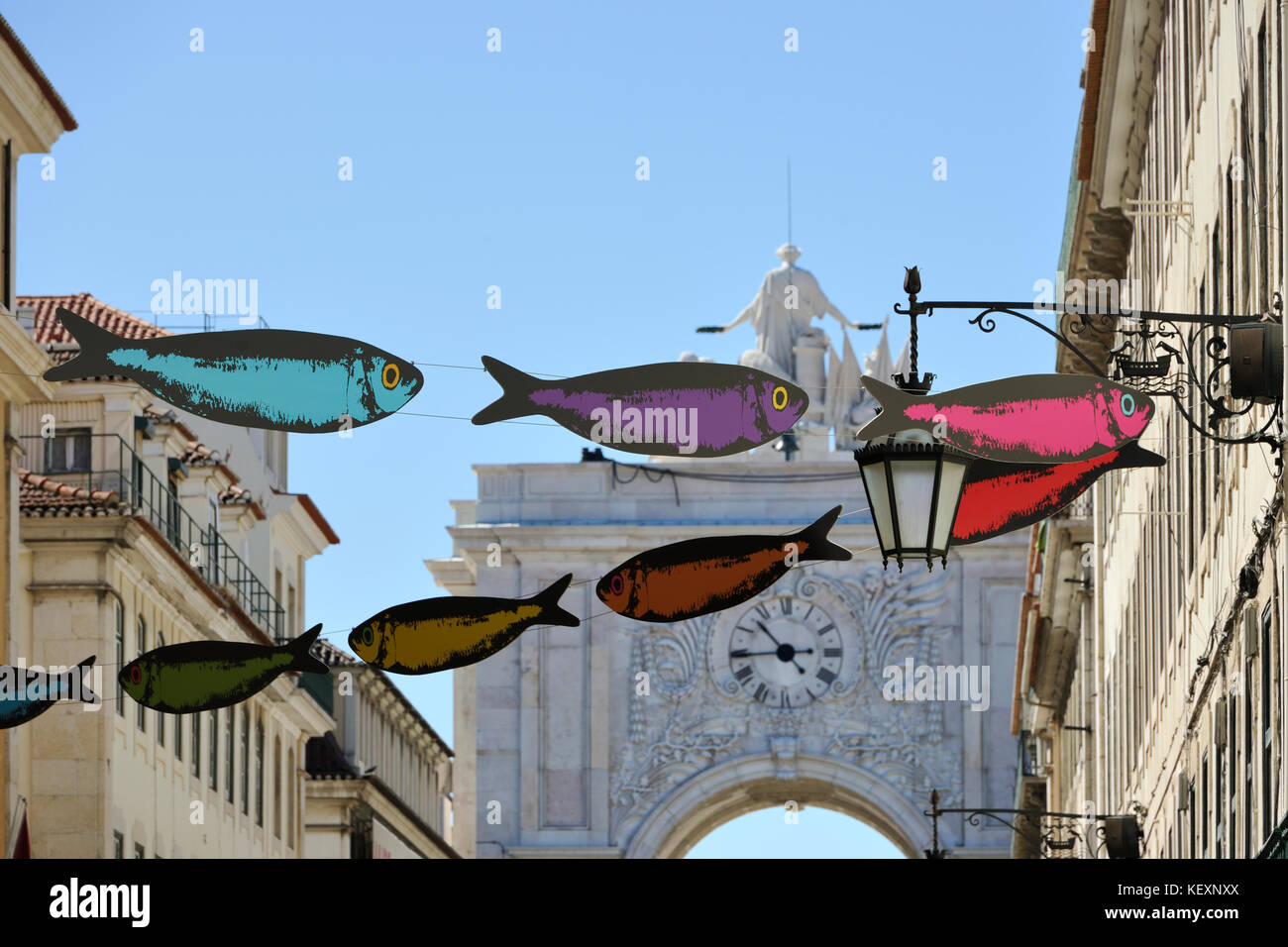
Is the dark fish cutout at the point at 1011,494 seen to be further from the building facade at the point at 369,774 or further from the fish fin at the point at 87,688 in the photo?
the building facade at the point at 369,774

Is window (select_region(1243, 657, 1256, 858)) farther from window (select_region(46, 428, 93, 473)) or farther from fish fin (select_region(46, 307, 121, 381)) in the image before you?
window (select_region(46, 428, 93, 473))

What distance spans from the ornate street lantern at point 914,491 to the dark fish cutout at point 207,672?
2.43 m

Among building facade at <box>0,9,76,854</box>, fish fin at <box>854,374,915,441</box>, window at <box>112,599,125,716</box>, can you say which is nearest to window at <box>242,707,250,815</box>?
window at <box>112,599,125,716</box>

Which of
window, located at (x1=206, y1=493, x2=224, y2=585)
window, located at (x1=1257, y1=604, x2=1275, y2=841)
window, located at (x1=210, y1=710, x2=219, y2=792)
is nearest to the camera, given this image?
window, located at (x1=1257, y1=604, x2=1275, y2=841)

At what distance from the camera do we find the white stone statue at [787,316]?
3091 inches

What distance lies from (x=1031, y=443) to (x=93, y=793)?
1074 inches

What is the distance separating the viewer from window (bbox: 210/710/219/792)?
46594 millimetres

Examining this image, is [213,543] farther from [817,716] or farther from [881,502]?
[881,502]

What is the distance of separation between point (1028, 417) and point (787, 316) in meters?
65.9

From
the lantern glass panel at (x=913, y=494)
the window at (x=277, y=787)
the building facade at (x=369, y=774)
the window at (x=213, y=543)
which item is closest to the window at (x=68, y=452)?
the window at (x=213, y=543)

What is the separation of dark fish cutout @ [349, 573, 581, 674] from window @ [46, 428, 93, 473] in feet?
98.3

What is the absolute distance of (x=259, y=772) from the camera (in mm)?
51625

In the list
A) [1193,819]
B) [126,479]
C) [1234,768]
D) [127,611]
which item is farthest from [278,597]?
[1234,768]

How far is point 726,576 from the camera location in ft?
44.8
